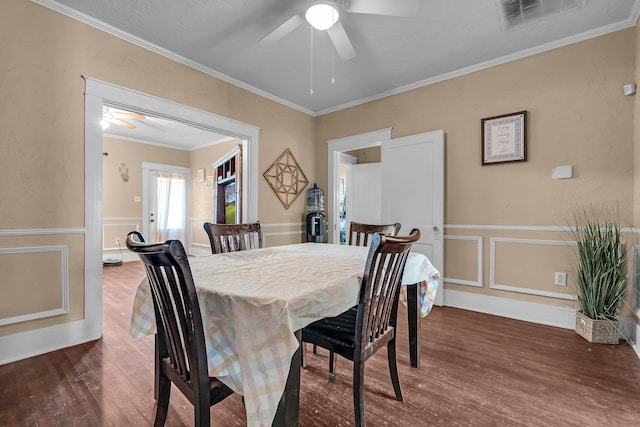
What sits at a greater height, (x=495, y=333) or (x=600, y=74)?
(x=600, y=74)

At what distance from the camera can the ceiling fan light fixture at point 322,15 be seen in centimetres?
186

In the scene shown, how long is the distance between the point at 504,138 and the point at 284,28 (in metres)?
2.37

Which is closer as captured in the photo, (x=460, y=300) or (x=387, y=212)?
(x=460, y=300)

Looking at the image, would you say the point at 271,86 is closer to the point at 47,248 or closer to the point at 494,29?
the point at 494,29

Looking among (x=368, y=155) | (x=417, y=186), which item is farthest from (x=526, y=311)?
(x=368, y=155)

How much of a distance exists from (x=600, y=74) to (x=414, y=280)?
2.56 m

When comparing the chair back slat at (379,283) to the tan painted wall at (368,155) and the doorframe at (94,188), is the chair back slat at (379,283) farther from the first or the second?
the tan painted wall at (368,155)

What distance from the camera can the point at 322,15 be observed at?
190 centimetres

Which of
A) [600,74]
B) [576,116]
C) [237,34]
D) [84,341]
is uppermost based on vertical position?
[237,34]

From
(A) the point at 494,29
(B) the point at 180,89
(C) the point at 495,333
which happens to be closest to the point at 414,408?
(C) the point at 495,333

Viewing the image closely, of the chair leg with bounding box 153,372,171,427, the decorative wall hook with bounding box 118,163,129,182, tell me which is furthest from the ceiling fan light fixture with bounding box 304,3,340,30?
the decorative wall hook with bounding box 118,163,129,182

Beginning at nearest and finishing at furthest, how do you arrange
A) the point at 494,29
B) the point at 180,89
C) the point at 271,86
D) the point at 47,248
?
the point at 47,248 < the point at 494,29 < the point at 180,89 < the point at 271,86

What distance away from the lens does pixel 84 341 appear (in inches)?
91.0

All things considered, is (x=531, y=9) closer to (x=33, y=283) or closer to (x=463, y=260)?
(x=463, y=260)
